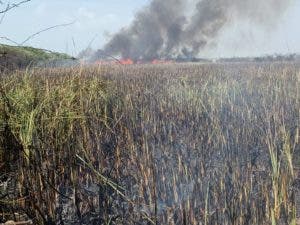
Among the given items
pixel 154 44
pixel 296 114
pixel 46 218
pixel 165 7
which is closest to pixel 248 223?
pixel 46 218

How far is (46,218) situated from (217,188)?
127 centimetres

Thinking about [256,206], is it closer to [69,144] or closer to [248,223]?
[248,223]

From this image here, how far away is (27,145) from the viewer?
328 cm

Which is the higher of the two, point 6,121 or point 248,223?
point 6,121

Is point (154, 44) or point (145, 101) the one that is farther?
point (154, 44)

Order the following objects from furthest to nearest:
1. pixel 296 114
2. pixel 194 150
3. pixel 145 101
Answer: pixel 145 101 → pixel 296 114 → pixel 194 150

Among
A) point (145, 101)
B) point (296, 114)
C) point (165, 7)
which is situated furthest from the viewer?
point (165, 7)

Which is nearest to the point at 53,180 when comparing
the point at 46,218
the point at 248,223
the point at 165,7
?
the point at 46,218

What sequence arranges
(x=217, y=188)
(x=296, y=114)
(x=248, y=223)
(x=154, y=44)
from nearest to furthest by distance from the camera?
(x=248, y=223) → (x=217, y=188) → (x=296, y=114) → (x=154, y=44)

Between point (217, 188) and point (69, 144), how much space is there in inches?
54.3

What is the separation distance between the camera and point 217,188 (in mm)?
3514

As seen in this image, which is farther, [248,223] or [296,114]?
[296,114]

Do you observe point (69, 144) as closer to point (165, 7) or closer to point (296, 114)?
point (296, 114)

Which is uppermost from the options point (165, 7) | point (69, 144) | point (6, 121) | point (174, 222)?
point (165, 7)
